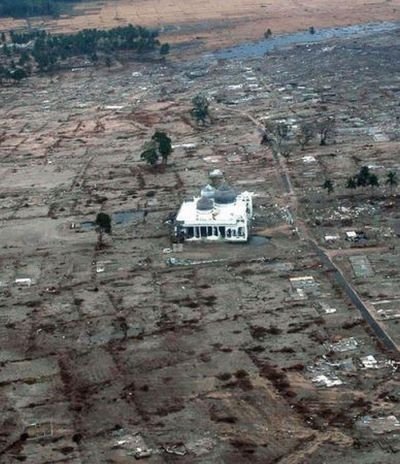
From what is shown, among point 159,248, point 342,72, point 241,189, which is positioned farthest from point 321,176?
point 342,72

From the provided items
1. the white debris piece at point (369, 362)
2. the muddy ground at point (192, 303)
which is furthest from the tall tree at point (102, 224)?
the white debris piece at point (369, 362)

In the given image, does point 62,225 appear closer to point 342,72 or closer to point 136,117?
point 136,117

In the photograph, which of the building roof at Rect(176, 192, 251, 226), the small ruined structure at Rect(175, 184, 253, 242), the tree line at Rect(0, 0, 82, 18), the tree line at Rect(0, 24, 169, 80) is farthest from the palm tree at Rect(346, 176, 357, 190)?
the tree line at Rect(0, 0, 82, 18)

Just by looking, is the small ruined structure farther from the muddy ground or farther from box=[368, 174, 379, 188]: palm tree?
box=[368, 174, 379, 188]: palm tree

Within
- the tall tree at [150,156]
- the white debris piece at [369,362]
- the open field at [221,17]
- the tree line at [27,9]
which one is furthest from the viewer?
the tree line at [27,9]

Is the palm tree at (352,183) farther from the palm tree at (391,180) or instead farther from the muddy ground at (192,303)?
the palm tree at (391,180)

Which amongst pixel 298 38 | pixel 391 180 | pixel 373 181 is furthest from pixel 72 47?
pixel 391 180
